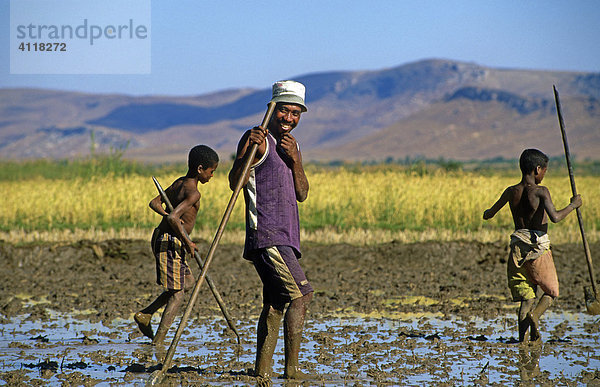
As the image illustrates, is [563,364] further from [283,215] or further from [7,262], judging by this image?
[7,262]

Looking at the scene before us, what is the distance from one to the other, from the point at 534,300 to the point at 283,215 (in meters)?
3.08

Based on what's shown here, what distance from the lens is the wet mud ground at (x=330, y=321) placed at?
258 inches

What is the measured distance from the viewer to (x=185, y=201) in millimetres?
7137

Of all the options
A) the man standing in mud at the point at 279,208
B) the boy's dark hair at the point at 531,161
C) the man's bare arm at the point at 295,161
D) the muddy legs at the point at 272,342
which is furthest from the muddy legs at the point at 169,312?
the boy's dark hair at the point at 531,161

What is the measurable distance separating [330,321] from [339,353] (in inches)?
68.9

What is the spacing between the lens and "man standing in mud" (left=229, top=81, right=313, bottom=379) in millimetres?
5961

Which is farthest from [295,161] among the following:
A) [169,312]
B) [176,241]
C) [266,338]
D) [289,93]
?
[169,312]

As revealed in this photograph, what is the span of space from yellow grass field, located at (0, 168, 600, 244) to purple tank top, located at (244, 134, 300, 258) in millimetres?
9778

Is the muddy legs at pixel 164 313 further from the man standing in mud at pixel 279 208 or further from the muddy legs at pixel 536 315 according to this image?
the muddy legs at pixel 536 315

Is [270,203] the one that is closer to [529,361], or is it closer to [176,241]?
[176,241]

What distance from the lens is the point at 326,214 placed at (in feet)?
62.4

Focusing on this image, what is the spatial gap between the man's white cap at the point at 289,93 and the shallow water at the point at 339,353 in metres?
2.08

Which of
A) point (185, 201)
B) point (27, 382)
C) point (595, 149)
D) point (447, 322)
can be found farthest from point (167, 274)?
point (595, 149)

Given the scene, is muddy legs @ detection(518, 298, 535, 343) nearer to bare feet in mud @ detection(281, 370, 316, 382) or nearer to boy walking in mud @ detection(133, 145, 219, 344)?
bare feet in mud @ detection(281, 370, 316, 382)
